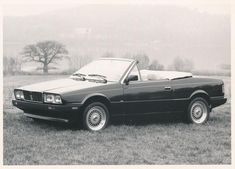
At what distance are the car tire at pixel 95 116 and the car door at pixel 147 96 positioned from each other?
0.47 metres

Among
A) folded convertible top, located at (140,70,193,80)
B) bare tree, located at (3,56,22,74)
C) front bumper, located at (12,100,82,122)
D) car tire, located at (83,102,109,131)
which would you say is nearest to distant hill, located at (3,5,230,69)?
bare tree, located at (3,56,22,74)

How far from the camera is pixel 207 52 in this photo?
39.8ft

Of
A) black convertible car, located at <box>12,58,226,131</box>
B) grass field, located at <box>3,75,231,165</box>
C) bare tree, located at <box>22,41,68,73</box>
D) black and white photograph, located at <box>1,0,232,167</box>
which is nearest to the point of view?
grass field, located at <box>3,75,231,165</box>

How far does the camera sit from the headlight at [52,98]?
10.8m

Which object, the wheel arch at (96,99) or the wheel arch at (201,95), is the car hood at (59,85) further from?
the wheel arch at (201,95)

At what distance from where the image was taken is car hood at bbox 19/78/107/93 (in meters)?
11.0

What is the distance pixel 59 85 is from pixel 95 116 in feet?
2.87

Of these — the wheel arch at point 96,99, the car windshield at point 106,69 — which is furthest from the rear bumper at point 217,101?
the wheel arch at point 96,99

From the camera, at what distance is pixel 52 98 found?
10.9 metres

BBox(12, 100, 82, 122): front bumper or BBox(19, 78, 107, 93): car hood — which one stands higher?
BBox(19, 78, 107, 93): car hood

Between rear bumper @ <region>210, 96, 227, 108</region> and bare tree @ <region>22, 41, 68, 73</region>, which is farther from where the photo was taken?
rear bumper @ <region>210, 96, 227, 108</region>

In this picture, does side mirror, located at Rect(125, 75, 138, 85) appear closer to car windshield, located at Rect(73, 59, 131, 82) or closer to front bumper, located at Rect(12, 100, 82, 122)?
car windshield, located at Rect(73, 59, 131, 82)

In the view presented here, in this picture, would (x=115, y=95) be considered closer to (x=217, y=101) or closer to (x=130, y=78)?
(x=130, y=78)

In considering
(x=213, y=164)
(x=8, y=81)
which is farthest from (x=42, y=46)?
(x=213, y=164)
